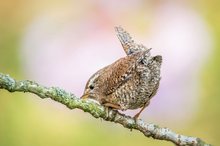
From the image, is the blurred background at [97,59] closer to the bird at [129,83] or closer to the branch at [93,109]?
the bird at [129,83]

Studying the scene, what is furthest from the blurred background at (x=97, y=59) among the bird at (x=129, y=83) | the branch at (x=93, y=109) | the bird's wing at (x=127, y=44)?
the branch at (x=93, y=109)

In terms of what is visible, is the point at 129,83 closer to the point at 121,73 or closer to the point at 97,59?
the point at 121,73

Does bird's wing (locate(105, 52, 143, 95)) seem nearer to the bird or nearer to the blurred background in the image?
the bird

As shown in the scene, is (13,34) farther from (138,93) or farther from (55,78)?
(138,93)

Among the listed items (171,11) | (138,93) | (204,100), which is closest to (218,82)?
(204,100)

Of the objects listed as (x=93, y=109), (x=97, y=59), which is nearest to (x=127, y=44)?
(x=93, y=109)

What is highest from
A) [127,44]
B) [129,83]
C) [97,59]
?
[97,59]
